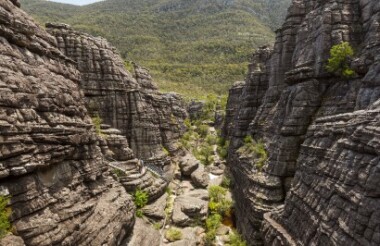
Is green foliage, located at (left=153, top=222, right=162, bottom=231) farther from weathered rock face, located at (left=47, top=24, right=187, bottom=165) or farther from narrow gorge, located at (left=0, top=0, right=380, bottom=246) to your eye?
weathered rock face, located at (left=47, top=24, right=187, bottom=165)

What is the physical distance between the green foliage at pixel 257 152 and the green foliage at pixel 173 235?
1319 cm

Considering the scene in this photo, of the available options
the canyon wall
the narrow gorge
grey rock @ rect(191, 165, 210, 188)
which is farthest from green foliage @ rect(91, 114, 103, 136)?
grey rock @ rect(191, 165, 210, 188)

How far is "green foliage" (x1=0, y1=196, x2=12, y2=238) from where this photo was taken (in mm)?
16750

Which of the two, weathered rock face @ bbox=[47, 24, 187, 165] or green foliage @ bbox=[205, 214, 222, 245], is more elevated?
weathered rock face @ bbox=[47, 24, 187, 165]

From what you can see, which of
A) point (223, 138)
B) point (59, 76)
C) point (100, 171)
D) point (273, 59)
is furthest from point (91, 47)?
point (223, 138)

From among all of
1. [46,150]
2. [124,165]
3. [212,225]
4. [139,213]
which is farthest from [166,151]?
[46,150]

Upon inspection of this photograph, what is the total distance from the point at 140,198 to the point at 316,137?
2462cm

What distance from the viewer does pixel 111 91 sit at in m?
45.8

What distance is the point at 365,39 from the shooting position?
31.9 metres

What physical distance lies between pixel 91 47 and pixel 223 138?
165 ft

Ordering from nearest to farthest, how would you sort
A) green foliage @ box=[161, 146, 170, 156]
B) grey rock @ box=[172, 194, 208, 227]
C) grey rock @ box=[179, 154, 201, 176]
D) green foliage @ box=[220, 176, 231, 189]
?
1. grey rock @ box=[172, 194, 208, 227]
2. green foliage @ box=[220, 176, 231, 189]
3. green foliage @ box=[161, 146, 170, 156]
4. grey rock @ box=[179, 154, 201, 176]

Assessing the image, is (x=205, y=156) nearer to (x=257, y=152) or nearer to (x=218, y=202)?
(x=218, y=202)

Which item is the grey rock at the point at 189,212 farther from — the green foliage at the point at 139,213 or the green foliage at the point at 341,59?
the green foliage at the point at 341,59

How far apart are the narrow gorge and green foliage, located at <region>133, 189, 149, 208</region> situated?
0.65 ft
